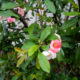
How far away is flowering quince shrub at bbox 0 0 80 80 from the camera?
0.85 meters

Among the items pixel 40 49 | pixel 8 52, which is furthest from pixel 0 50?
pixel 40 49

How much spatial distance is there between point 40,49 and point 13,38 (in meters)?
0.42

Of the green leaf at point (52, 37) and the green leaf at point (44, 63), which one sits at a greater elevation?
the green leaf at point (52, 37)

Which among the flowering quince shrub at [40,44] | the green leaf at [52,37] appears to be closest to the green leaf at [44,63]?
the flowering quince shrub at [40,44]

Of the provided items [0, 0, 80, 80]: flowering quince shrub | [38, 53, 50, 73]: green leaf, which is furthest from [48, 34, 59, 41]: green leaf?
[38, 53, 50, 73]: green leaf

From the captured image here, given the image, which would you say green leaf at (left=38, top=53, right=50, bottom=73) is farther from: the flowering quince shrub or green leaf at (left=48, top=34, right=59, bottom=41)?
green leaf at (left=48, top=34, right=59, bottom=41)

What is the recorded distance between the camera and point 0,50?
1350 millimetres

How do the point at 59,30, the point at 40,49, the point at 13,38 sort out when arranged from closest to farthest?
the point at 40,49
the point at 59,30
the point at 13,38

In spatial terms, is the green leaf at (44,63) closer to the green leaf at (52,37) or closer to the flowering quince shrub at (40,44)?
the flowering quince shrub at (40,44)

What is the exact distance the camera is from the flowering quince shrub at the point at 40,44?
2.81 feet

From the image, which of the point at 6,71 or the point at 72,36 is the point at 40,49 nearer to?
the point at 72,36

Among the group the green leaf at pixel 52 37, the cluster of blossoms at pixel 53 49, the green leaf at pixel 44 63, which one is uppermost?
the green leaf at pixel 52 37

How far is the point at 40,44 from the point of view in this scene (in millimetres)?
865

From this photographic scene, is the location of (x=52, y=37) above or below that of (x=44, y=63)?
above
